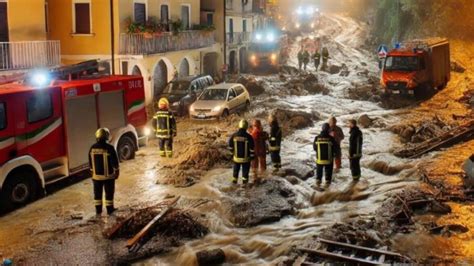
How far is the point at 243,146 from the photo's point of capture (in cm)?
1355

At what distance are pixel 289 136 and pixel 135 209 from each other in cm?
959

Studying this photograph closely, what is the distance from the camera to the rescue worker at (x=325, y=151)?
13.5m

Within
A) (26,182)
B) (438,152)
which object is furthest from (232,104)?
(26,182)

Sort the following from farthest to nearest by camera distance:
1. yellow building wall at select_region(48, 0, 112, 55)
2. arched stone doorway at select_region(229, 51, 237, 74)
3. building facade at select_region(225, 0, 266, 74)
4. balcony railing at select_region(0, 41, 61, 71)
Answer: arched stone doorway at select_region(229, 51, 237, 74) < building facade at select_region(225, 0, 266, 74) < yellow building wall at select_region(48, 0, 112, 55) < balcony railing at select_region(0, 41, 61, 71)

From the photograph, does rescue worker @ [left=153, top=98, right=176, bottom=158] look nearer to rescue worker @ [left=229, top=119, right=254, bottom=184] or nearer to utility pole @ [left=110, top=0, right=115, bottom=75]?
rescue worker @ [left=229, top=119, right=254, bottom=184]

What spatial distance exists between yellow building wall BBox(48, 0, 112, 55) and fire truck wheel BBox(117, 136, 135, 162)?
976cm

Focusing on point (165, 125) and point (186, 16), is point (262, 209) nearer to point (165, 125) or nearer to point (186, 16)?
point (165, 125)

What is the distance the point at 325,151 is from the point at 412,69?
14.9 metres

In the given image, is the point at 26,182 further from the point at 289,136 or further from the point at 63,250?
the point at 289,136

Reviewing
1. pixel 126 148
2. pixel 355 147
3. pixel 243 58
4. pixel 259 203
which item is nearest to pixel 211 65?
pixel 243 58

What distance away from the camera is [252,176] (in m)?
14.7

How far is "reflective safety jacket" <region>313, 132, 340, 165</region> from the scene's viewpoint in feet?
44.3

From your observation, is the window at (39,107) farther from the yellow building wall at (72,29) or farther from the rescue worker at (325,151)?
the yellow building wall at (72,29)

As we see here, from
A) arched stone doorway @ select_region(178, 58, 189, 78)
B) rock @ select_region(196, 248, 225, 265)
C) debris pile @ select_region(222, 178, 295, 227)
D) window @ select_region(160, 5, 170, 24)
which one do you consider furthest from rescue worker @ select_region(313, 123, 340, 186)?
arched stone doorway @ select_region(178, 58, 189, 78)
